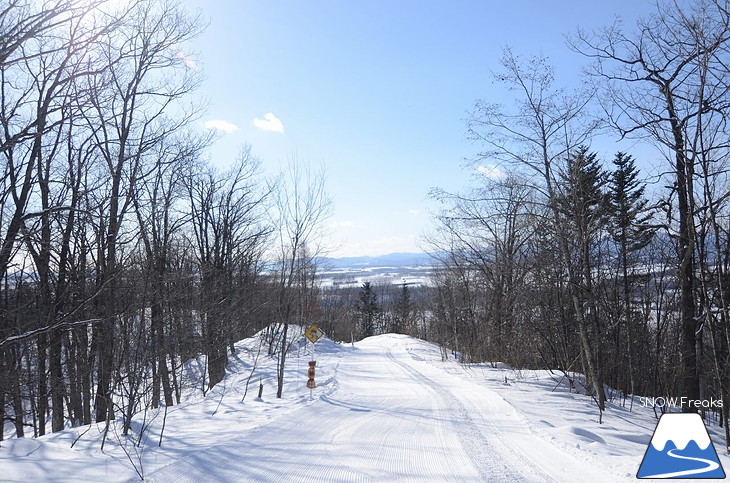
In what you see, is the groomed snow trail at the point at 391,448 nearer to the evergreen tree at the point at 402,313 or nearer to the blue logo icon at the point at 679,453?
the blue logo icon at the point at 679,453

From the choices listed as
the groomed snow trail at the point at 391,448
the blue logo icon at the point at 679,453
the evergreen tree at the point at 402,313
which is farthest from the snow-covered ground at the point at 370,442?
the evergreen tree at the point at 402,313

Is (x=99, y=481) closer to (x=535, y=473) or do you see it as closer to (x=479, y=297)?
(x=535, y=473)

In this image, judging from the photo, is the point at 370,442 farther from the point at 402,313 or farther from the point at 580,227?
the point at 402,313

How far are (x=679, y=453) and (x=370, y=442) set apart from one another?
14.1ft

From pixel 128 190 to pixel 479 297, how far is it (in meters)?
21.0

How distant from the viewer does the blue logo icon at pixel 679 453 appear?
500 centimetres

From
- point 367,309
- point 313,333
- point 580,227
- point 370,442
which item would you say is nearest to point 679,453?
point 370,442

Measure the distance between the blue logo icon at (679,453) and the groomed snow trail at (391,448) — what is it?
27.6 inches

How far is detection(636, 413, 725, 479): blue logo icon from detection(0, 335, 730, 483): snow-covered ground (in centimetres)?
35

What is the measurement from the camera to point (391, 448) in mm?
7113

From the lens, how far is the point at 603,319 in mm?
18781

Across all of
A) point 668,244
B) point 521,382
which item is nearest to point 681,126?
point 521,382

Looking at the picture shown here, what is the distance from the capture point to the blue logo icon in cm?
500

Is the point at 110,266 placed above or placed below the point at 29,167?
below
